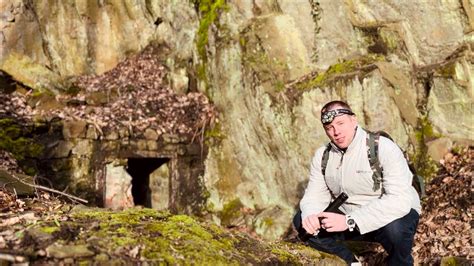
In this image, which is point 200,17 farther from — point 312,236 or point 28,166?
point 312,236

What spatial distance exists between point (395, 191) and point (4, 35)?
1060 centimetres

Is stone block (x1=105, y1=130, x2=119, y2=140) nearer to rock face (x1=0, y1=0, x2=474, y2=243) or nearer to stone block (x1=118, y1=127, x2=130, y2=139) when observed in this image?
stone block (x1=118, y1=127, x2=130, y2=139)

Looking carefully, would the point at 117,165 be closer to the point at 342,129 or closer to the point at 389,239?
the point at 342,129

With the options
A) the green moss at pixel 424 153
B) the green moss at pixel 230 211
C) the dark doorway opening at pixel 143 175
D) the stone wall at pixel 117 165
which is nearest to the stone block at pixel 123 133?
the stone wall at pixel 117 165

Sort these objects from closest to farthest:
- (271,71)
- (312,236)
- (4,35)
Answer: (312,236) → (271,71) → (4,35)

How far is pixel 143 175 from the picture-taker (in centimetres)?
1105

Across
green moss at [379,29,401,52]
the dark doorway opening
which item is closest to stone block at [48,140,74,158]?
the dark doorway opening

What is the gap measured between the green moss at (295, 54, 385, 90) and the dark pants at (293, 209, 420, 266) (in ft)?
15.3

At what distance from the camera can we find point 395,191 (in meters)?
3.96

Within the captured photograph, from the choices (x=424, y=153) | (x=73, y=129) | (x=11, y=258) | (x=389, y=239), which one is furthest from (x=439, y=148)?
(x=11, y=258)

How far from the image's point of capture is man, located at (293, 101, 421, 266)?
13.0ft

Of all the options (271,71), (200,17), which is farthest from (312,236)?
(200,17)

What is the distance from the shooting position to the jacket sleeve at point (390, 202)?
394cm

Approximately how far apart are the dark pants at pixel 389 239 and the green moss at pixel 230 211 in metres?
5.37
